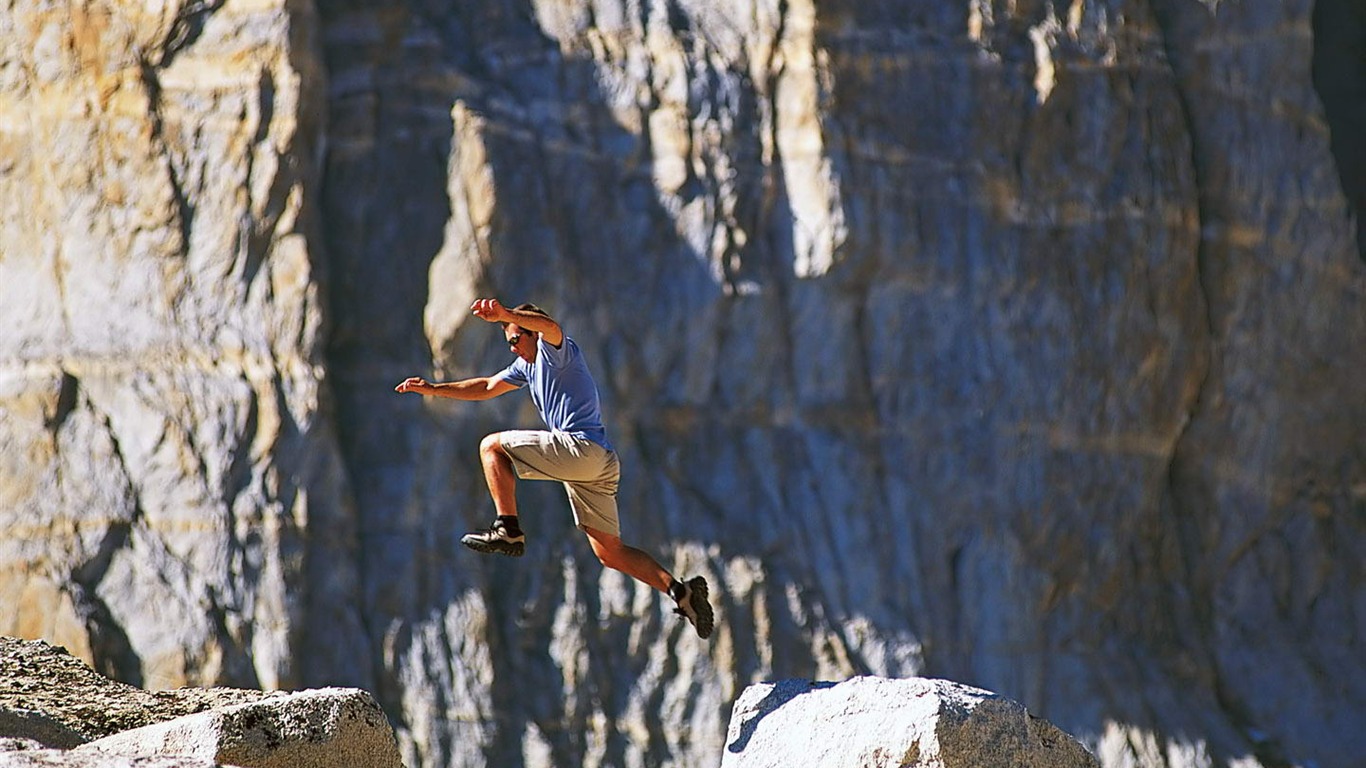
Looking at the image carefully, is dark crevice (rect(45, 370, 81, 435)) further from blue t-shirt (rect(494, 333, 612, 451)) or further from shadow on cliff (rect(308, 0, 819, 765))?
blue t-shirt (rect(494, 333, 612, 451))

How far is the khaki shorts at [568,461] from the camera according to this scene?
277 inches

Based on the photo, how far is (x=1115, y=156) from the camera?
47.3 feet

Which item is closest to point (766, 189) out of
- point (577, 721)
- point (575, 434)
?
point (577, 721)

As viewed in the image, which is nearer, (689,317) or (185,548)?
(185,548)

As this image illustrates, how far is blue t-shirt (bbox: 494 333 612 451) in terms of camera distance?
700cm

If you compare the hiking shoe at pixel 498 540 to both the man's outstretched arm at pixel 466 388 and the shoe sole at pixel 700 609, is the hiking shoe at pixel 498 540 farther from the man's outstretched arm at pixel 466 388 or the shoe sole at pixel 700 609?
the shoe sole at pixel 700 609

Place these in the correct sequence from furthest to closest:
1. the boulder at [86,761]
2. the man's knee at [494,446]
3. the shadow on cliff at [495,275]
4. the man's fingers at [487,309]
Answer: the shadow on cliff at [495,275] < the man's knee at [494,446] < the man's fingers at [487,309] < the boulder at [86,761]

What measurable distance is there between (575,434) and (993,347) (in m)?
7.41

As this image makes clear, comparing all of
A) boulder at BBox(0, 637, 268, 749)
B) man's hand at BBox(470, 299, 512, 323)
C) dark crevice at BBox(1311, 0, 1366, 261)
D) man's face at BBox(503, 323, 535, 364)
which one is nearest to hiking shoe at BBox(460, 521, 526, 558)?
man's face at BBox(503, 323, 535, 364)

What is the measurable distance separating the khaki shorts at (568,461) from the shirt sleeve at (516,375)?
0.72 feet

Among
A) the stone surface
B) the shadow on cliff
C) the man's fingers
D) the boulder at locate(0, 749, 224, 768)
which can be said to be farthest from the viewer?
the shadow on cliff

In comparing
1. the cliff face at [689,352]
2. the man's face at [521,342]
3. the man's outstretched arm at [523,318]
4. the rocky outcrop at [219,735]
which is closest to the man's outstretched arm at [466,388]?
the man's face at [521,342]

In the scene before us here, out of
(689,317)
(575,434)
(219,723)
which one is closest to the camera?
(219,723)

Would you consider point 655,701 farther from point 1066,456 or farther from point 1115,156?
point 1115,156
